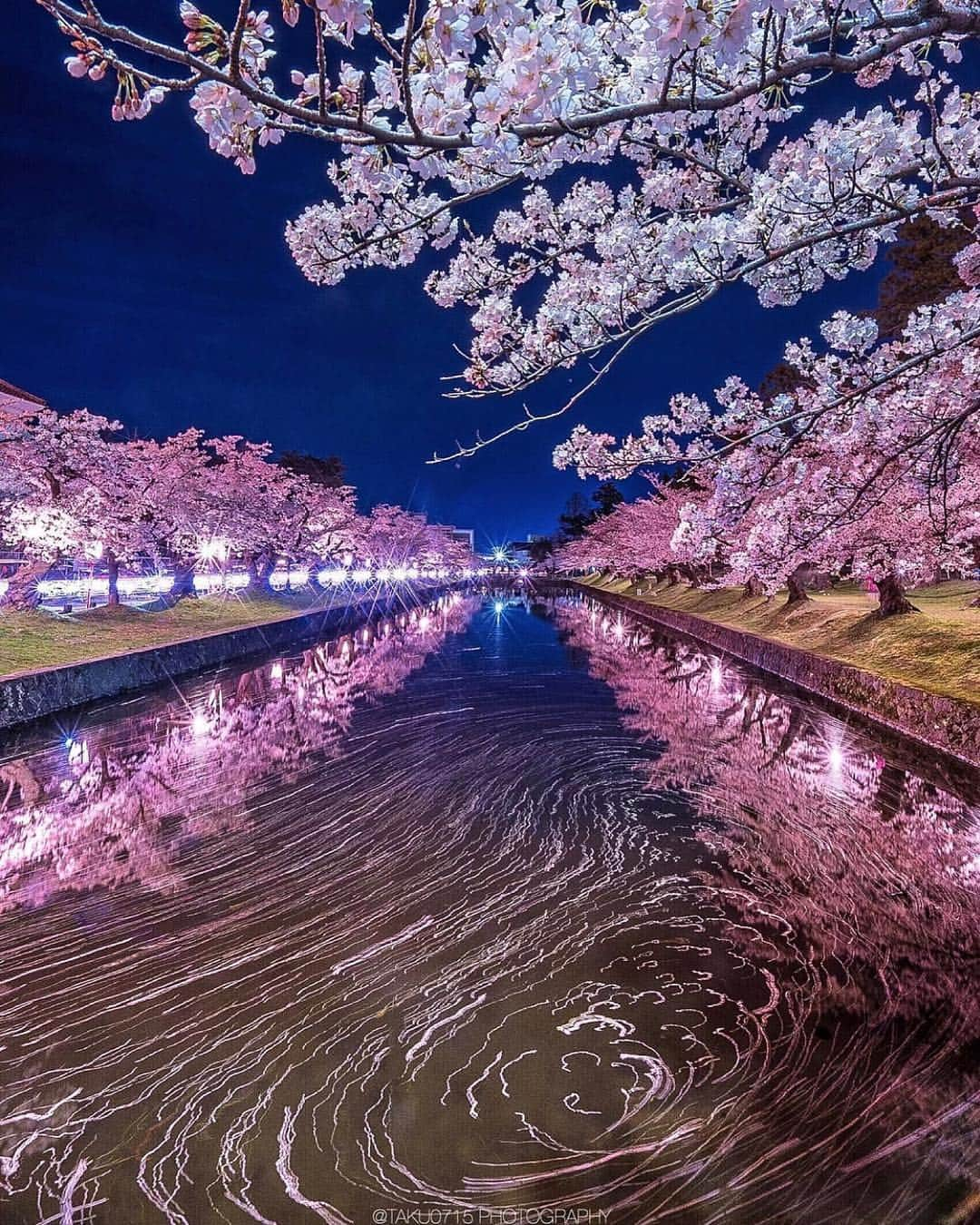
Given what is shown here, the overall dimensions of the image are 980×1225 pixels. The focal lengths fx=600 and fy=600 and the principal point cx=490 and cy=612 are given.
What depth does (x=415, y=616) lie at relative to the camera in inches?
1518

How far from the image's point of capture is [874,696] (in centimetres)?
1204

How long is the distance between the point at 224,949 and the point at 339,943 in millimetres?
860

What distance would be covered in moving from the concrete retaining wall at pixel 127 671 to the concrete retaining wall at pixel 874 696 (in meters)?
16.6

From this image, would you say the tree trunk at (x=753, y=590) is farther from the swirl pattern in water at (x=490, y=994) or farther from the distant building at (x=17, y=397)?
the distant building at (x=17, y=397)

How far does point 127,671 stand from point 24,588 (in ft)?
30.2

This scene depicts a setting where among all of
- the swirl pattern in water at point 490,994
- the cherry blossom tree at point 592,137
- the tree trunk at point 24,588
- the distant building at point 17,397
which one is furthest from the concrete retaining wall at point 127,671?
the distant building at point 17,397

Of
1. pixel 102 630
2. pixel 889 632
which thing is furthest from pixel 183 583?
pixel 889 632

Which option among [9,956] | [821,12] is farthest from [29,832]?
[821,12]

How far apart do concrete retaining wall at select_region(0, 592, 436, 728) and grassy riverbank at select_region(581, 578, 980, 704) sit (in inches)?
669

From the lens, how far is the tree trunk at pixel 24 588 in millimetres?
20188

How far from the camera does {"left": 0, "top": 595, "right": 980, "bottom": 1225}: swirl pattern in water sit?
9.15 feet

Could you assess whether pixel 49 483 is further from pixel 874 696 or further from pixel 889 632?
pixel 889 632

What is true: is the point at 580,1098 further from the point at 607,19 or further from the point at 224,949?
the point at 607,19

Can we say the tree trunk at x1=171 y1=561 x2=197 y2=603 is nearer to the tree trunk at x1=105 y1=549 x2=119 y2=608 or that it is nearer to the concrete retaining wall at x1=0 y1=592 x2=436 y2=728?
the tree trunk at x1=105 y1=549 x2=119 y2=608
